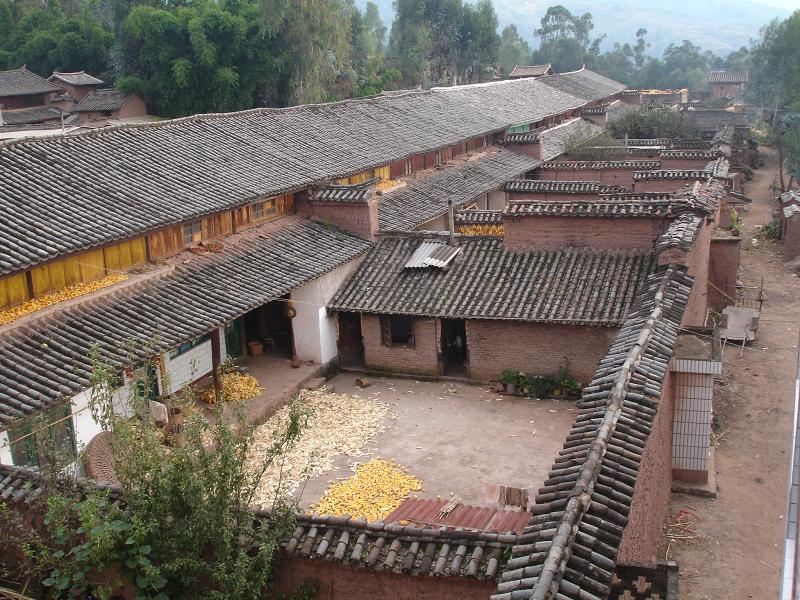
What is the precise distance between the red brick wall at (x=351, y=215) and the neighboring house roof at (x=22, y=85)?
42.6 meters

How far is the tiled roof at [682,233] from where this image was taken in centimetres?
1428

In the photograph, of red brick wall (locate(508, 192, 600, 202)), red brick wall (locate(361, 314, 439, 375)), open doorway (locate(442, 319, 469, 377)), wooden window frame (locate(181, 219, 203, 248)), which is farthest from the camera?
red brick wall (locate(508, 192, 600, 202))

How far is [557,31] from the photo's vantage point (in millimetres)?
105000

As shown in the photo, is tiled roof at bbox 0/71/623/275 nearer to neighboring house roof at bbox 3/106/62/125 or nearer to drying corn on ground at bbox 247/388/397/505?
drying corn on ground at bbox 247/388/397/505

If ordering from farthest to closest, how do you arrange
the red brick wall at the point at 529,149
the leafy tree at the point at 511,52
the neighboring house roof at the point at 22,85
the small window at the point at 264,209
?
1. the leafy tree at the point at 511,52
2. the neighboring house roof at the point at 22,85
3. the red brick wall at the point at 529,149
4. the small window at the point at 264,209

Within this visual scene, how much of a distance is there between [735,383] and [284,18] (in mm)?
37017

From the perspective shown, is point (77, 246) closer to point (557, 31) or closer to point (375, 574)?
point (375, 574)

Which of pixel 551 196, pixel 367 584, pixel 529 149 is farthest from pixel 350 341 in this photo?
pixel 529 149

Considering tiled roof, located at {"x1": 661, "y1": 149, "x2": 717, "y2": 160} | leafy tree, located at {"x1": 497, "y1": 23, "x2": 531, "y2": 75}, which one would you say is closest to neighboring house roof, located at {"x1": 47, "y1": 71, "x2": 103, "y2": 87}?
tiled roof, located at {"x1": 661, "y1": 149, "x2": 717, "y2": 160}

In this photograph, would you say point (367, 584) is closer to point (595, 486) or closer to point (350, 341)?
point (595, 486)

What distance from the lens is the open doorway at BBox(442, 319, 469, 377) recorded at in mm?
17828

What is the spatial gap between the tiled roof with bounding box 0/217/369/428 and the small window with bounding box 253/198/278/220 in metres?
0.28

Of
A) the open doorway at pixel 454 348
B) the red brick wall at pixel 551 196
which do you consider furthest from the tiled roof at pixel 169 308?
the red brick wall at pixel 551 196

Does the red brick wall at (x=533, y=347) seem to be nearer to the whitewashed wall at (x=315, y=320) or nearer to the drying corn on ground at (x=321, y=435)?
the drying corn on ground at (x=321, y=435)
